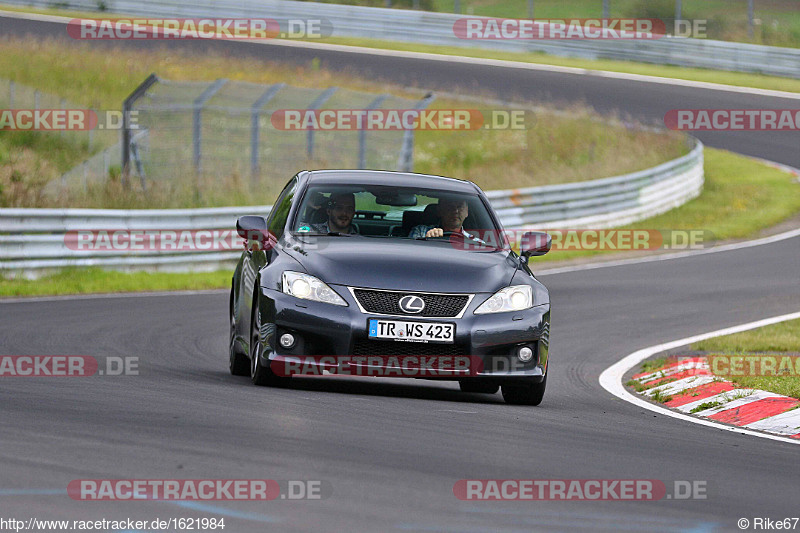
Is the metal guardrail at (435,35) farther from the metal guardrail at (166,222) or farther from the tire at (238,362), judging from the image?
the tire at (238,362)

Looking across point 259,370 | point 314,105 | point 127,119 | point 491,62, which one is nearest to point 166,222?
point 127,119

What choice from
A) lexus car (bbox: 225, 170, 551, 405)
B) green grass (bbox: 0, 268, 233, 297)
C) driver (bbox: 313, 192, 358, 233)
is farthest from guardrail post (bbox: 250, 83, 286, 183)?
lexus car (bbox: 225, 170, 551, 405)

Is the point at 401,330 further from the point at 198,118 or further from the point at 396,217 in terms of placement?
the point at 198,118

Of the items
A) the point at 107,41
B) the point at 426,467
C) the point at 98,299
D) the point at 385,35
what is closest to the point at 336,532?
the point at 426,467

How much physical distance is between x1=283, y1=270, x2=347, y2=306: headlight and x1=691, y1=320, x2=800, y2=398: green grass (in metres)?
3.51

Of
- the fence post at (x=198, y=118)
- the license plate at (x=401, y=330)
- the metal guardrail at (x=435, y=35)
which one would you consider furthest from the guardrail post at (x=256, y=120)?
the metal guardrail at (x=435, y=35)

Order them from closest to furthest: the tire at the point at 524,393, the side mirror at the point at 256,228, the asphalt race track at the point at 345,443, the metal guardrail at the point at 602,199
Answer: the asphalt race track at the point at 345,443 → the tire at the point at 524,393 → the side mirror at the point at 256,228 → the metal guardrail at the point at 602,199

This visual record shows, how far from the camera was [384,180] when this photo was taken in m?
10.5

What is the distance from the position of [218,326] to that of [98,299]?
2.35m

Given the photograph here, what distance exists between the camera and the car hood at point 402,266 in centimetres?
909

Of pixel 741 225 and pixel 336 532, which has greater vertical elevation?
pixel 336 532

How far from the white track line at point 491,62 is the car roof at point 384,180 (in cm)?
3108

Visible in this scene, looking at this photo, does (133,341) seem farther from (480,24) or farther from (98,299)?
(480,24)

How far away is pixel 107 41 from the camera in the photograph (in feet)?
131
